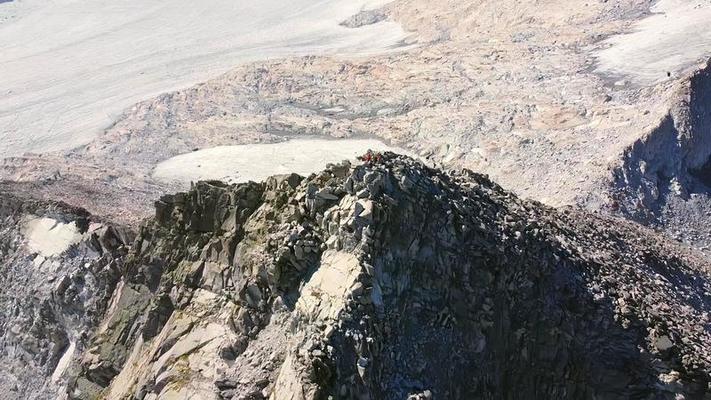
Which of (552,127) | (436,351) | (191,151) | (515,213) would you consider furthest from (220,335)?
(191,151)

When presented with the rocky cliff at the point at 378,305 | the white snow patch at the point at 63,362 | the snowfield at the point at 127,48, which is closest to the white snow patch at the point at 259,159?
the snowfield at the point at 127,48

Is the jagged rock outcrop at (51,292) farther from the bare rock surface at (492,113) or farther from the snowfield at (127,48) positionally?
the snowfield at (127,48)

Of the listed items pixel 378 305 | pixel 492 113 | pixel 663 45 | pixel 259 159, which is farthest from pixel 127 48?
pixel 378 305

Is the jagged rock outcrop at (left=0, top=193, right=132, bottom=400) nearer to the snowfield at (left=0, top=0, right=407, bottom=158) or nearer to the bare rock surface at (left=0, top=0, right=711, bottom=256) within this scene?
the bare rock surface at (left=0, top=0, right=711, bottom=256)

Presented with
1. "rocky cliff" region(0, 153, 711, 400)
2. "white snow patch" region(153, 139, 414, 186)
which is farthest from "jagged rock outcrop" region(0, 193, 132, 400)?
"white snow patch" region(153, 139, 414, 186)

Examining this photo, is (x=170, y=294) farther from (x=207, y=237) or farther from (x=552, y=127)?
(x=552, y=127)
